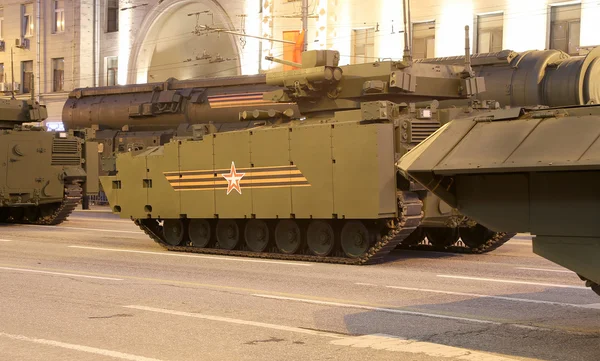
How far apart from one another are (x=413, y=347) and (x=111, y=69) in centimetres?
4381

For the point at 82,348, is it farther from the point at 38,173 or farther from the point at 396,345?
the point at 38,173

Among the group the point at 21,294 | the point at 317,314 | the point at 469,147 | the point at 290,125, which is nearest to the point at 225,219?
the point at 290,125

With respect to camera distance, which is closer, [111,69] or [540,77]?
[540,77]

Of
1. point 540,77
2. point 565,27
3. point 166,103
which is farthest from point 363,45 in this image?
point 540,77

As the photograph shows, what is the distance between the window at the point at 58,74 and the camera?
5191 centimetres

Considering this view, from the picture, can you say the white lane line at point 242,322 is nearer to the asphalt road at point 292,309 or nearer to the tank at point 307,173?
the asphalt road at point 292,309

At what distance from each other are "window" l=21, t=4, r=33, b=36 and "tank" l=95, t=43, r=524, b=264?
3594 centimetres

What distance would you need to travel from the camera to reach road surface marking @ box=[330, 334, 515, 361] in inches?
322

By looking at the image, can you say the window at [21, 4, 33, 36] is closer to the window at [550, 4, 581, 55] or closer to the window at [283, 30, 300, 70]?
the window at [283, 30, 300, 70]

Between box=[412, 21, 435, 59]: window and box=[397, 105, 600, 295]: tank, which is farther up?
box=[412, 21, 435, 59]: window

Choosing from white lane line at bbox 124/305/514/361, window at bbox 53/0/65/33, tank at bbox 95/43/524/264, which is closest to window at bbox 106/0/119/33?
window at bbox 53/0/65/33

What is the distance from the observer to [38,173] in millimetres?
25875

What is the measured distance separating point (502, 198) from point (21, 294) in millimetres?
6393

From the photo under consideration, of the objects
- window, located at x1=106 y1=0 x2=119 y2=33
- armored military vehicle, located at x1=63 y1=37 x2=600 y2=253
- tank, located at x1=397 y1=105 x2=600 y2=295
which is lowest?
tank, located at x1=397 y1=105 x2=600 y2=295
